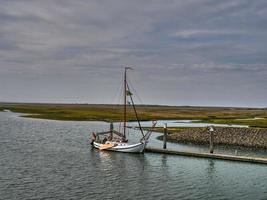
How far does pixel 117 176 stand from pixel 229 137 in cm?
4058

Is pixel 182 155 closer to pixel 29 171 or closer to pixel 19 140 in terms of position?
pixel 29 171

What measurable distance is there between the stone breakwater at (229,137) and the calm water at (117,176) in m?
19.8

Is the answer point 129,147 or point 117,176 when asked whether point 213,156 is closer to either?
point 129,147

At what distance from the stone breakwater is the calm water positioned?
19.8 m

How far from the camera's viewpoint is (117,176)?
173ft

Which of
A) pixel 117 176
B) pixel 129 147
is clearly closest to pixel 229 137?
pixel 129 147

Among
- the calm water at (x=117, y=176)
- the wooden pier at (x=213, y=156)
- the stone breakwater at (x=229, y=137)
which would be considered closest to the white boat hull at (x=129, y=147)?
the calm water at (x=117, y=176)

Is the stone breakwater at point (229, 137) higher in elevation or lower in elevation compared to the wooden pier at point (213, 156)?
higher

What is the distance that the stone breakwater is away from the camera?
82.4m

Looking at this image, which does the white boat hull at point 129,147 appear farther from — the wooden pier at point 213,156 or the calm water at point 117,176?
the wooden pier at point 213,156

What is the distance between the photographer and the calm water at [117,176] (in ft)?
143

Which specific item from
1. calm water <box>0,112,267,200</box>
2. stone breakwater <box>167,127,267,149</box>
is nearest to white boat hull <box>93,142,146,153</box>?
→ calm water <box>0,112,267,200</box>

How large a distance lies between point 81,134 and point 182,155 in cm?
4027

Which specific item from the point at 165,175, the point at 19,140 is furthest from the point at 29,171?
the point at 19,140
